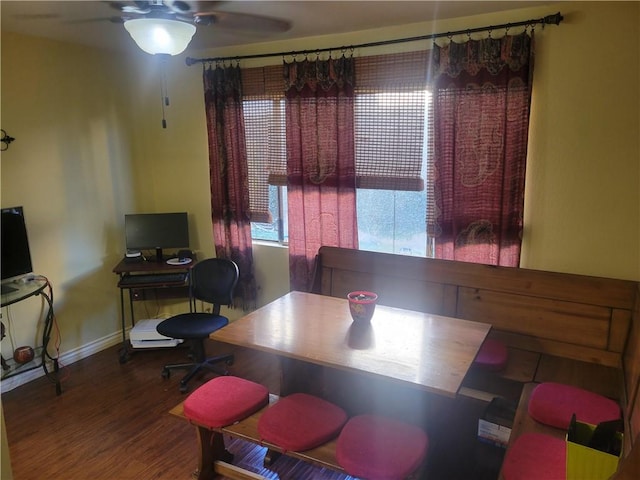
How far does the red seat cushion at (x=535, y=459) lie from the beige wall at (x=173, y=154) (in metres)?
1.26

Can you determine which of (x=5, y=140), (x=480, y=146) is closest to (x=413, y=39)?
(x=480, y=146)

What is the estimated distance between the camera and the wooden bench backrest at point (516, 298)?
2.47m

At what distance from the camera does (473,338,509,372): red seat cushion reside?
2473 mm

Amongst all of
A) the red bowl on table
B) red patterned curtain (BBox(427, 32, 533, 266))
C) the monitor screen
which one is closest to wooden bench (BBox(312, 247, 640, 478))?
red patterned curtain (BBox(427, 32, 533, 266))

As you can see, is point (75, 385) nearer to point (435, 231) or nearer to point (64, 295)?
point (64, 295)

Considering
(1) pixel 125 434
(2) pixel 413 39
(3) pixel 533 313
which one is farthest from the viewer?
(2) pixel 413 39

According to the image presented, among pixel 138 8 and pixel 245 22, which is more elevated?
pixel 245 22

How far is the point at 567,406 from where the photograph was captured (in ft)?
6.62

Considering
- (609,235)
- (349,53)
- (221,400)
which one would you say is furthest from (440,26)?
(221,400)

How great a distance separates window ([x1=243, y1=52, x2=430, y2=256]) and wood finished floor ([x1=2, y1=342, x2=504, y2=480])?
4.14 feet

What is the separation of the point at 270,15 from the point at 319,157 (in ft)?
3.26

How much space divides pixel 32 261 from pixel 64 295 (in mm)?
387

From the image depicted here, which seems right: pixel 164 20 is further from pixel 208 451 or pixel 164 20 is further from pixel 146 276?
pixel 146 276

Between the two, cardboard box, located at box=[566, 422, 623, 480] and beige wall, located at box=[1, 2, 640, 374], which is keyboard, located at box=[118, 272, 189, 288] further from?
cardboard box, located at box=[566, 422, 623, 480]
